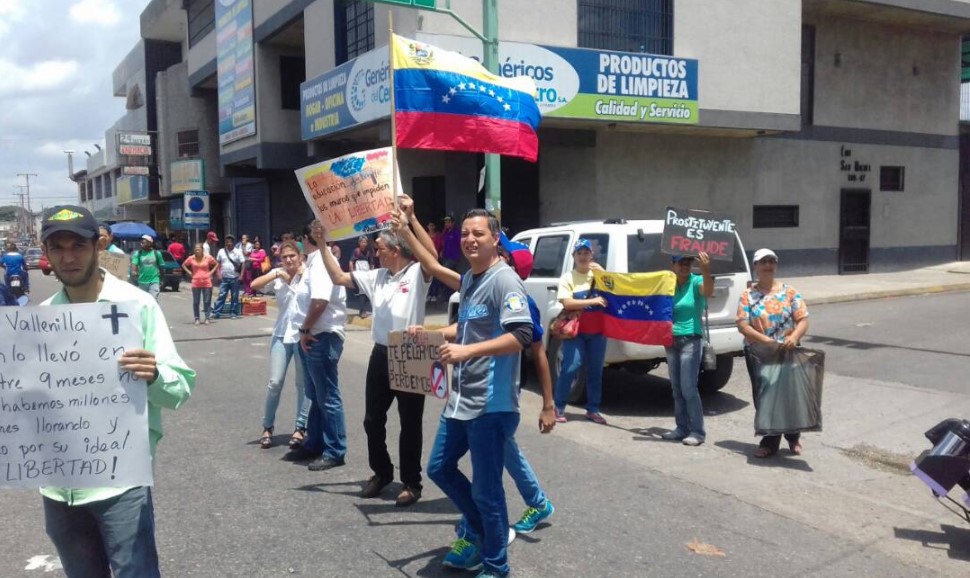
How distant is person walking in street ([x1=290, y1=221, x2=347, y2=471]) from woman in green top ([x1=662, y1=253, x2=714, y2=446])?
2.89 m

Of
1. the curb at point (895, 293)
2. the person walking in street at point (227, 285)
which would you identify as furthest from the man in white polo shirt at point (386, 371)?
the curb at point (895, 293)

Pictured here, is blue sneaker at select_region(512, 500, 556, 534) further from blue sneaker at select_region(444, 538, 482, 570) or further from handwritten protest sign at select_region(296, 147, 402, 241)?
handwritten protest sign at select_region(296, 147, 402, 241)

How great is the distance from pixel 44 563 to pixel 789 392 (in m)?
5.35

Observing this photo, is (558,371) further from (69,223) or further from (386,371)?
(69,223)

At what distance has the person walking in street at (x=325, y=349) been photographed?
6.36 meters

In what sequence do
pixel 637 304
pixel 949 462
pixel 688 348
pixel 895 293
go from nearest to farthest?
pixel 949 462 < pixel 688 348 < pixel 637 304 < pixel 895 293

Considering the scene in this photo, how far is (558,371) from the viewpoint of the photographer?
8.92 meters

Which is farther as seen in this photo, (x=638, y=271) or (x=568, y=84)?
(x=568, y=84)

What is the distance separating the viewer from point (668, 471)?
653 centimetres

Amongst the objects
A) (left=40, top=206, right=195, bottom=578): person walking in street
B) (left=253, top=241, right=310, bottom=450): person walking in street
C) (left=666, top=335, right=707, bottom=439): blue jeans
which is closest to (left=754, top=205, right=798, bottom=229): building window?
(left=666, top=335, right=707, bottom=439): blue jeans

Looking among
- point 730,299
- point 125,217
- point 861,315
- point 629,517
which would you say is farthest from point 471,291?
point 125,217

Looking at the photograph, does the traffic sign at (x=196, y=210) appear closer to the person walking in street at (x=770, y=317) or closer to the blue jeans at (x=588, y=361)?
the blue jeans at (x=588, y=361)

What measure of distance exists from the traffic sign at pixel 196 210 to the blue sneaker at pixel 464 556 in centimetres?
2941

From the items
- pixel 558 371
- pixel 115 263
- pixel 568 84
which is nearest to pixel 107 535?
pixel 558 371
